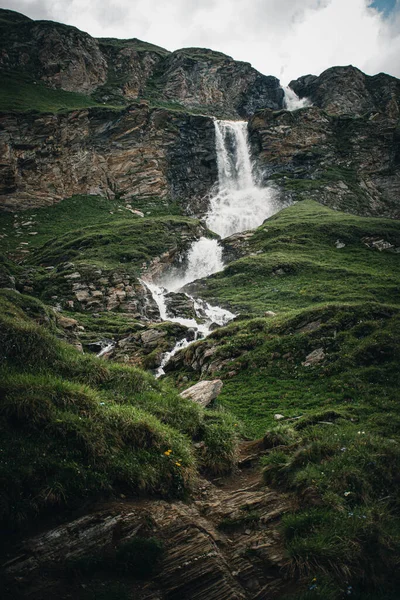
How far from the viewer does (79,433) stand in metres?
6.25

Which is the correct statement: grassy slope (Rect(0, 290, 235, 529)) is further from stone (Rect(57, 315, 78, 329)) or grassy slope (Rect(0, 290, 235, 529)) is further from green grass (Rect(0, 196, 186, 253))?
green grass (Rect(0, 196, 186, 253))

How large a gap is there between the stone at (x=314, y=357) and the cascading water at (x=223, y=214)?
8.07 m

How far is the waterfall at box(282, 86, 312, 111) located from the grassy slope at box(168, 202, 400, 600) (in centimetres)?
11284

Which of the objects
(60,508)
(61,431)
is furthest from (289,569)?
(61,431)

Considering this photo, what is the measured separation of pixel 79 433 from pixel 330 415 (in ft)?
22.9

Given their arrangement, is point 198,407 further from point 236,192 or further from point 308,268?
point 236,192

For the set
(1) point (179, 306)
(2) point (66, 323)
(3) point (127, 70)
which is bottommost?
(1) point (179, 306)

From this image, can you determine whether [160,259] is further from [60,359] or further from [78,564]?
[78,564]

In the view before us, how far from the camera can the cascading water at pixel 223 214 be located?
33281mm

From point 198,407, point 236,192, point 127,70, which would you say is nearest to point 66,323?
point 198,407

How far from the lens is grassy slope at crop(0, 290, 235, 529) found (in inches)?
215

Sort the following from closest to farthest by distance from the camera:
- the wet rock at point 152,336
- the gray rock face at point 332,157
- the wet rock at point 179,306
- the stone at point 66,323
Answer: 1. the wet rock at point 152,336
2. the stone at point 66,323
3. the wet rock at point 179,306
4. the gray rock face at point 332,157

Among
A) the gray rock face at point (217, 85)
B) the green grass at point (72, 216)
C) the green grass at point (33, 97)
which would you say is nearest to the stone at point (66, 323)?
the green grass at point (72, 216)

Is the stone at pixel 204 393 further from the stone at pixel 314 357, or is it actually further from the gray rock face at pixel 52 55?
the gray rock face at pixel 52 55
